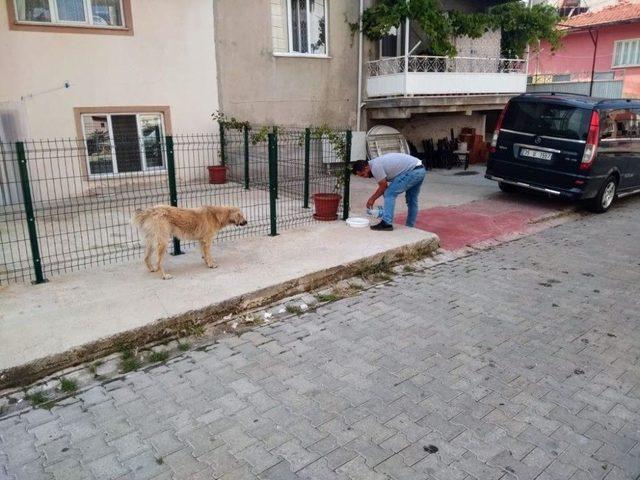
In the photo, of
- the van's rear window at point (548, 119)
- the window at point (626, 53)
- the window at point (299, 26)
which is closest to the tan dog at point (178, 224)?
the van's rear window at point (548, 119)

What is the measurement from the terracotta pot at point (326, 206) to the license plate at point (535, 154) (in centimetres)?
369

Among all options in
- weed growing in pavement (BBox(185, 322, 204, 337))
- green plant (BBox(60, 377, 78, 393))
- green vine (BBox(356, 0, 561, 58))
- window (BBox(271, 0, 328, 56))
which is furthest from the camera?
green vine (BBox(356, 0, 561, 58))

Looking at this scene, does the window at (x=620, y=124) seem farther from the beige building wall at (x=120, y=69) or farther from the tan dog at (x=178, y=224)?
the beige building wall at (x=120, y=69)

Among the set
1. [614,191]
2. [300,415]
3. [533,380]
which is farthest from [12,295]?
[614,191]

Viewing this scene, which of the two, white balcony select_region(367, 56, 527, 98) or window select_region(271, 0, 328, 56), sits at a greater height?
window select_region(271, 0, 328, 56)

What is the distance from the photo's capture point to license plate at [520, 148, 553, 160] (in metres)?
8.37

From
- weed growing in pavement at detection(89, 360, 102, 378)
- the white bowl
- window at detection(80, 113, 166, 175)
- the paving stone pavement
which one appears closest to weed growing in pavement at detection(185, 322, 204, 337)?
the paving stone pavement

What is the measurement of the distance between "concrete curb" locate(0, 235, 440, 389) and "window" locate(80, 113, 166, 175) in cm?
500

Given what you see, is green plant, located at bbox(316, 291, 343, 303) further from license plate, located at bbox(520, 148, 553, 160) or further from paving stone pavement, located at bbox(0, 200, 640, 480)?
license plate, located at bbox(520, 148, 553, 160)

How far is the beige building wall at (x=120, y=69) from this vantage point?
26.8 ft

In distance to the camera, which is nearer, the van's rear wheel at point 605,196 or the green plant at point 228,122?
the van's rear wheel at point 605,196

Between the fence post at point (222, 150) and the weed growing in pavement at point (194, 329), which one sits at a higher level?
the fence post at point (222, 150)

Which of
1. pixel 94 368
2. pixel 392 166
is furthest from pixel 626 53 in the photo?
pixel 94 368

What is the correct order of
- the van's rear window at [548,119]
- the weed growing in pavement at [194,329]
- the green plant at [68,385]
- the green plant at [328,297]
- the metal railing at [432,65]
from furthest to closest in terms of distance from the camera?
the metal railing at [432,65]
the van's rear window at [548,119]
the green plant at [328,297]
the weed growing in pavement at [194,329]
the green plant at [68,385]
